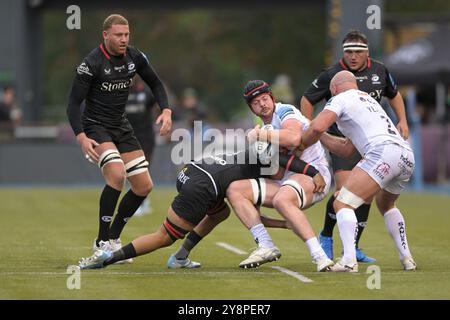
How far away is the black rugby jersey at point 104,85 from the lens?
11531 millimetres

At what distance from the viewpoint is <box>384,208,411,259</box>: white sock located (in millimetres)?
11000

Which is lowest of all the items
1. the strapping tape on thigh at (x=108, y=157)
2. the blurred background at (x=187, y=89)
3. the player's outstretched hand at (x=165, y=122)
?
the blurred background at (x=187, y=89)

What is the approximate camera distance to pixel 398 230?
36.4ft

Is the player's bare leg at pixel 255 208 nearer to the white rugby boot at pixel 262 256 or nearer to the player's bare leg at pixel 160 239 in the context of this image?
the white rugby boot at pixel 262 256

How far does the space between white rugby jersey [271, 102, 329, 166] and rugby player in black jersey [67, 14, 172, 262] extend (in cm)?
121

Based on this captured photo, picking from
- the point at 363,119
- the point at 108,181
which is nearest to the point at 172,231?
the point at 108,181

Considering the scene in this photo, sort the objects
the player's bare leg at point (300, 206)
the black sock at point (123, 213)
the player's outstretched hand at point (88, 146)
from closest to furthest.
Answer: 1. the player's bare leg at point (300, 206)
2. the player's outstretched hand at point (88, 146)
3. the black sock at point (123, 213)

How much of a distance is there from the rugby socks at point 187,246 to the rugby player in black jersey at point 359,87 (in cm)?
152

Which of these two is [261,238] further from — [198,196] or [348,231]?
[348,231]

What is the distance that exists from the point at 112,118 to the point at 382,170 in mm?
2991

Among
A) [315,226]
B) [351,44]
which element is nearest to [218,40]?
[315,226]

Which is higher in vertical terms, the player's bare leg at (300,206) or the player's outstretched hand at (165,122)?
the player's outstretched hand at (165,122)

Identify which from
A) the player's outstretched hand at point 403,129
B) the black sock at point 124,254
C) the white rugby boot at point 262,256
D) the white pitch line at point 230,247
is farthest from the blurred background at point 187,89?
the black sock at point 124,254
